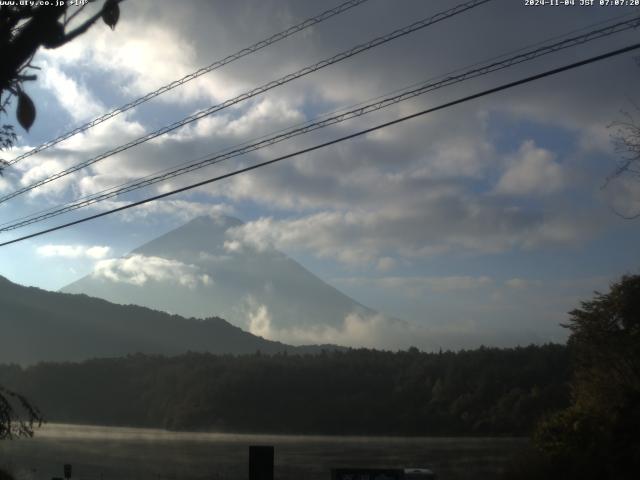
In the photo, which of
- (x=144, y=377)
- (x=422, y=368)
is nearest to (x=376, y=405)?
(x=422, y=368)

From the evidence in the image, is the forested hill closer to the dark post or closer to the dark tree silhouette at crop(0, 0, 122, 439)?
the dark post

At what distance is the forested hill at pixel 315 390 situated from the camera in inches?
5089

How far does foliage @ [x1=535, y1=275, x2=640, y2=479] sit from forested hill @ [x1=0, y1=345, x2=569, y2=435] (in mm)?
84514

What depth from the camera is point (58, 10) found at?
5824 mm

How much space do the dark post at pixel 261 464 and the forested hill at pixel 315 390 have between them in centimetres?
10557

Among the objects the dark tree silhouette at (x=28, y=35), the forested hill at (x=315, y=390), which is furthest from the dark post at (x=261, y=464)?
the forested hill at (x=315, y=390)

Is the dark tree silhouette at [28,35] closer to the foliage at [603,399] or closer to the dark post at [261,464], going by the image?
the dark post at [261,464]

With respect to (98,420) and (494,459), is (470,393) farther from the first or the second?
(98,420)

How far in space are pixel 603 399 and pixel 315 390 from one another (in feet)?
432

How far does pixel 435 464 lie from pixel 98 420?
123 meters

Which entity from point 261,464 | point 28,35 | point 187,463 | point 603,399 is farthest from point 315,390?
point 28,35

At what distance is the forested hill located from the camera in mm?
129250

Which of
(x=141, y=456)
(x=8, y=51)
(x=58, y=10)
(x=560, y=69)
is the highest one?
(x=560, y=69)

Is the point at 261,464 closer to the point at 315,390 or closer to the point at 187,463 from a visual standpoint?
the point at 187,463
